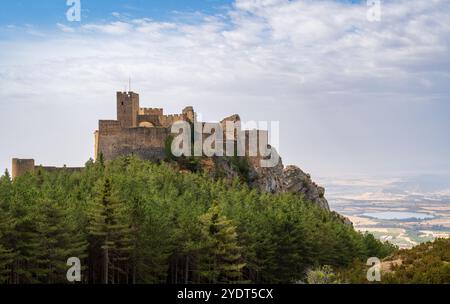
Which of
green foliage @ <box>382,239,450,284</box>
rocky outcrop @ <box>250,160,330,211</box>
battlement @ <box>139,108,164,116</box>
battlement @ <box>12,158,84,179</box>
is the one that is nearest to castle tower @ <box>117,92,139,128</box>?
battlement @ <box>139,108,164,116</box>

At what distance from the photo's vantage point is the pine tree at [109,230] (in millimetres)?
42562

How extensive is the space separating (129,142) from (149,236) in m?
37.3

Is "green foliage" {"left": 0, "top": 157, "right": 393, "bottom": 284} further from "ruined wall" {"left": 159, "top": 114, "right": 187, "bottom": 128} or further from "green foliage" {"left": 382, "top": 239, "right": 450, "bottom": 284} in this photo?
"ruined wall" {"left": 159, "top": 114, "right": 187, "bottom": 128}

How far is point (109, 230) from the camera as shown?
142 feet

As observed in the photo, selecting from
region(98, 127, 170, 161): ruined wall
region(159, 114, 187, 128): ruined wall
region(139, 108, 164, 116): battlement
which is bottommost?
region(98, 127, 170, 161): ruined wall

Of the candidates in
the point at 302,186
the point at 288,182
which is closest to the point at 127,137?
the point at 288,182

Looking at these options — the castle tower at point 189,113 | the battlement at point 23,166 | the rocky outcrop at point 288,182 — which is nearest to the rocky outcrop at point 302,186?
the rocky outcrop at point 288,182

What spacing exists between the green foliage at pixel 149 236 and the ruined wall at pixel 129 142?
16.2 meters

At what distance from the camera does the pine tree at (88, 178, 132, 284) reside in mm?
42562

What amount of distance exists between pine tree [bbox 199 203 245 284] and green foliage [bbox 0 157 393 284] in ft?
0.25

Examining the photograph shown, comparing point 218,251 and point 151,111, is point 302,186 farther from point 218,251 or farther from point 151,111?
point 218,251

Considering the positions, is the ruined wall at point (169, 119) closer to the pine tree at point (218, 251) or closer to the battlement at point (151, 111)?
the battlement at point (151, 111)
